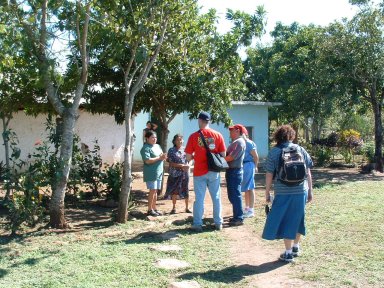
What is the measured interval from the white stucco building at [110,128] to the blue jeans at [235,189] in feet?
14.4

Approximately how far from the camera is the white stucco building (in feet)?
49.5

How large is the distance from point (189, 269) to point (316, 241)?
2.18m

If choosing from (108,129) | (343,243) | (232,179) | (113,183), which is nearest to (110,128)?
(108,129)

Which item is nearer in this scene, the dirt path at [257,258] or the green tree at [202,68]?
the dirt path at [257,258]

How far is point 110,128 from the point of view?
1727cm

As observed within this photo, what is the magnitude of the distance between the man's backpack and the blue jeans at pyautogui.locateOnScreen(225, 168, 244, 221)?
82.3 inches

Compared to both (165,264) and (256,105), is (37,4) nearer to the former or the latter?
(165,264)

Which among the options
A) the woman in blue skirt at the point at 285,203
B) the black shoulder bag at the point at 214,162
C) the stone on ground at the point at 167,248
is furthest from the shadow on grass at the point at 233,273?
the black shoulder bag at the point at 214,162

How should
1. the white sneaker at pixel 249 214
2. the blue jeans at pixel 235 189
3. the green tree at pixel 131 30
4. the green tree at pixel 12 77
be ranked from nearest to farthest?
1. the green tree at pixel 12 77
2. the green tree at pixel 131 30
3. the blue jeans at pixel 235 189
4. the white sneaker at pixel 249 214

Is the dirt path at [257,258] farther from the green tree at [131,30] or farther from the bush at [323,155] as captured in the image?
the bush at [323,155]

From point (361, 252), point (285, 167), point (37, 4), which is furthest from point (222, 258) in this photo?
point (37, 4)

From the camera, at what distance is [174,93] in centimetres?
1052

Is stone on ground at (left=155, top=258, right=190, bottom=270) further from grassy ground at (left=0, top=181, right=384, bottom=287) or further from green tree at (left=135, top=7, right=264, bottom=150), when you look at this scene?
green tree at (left=135, top=7, right=264, bottom=150)

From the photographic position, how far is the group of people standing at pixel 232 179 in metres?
5.97
